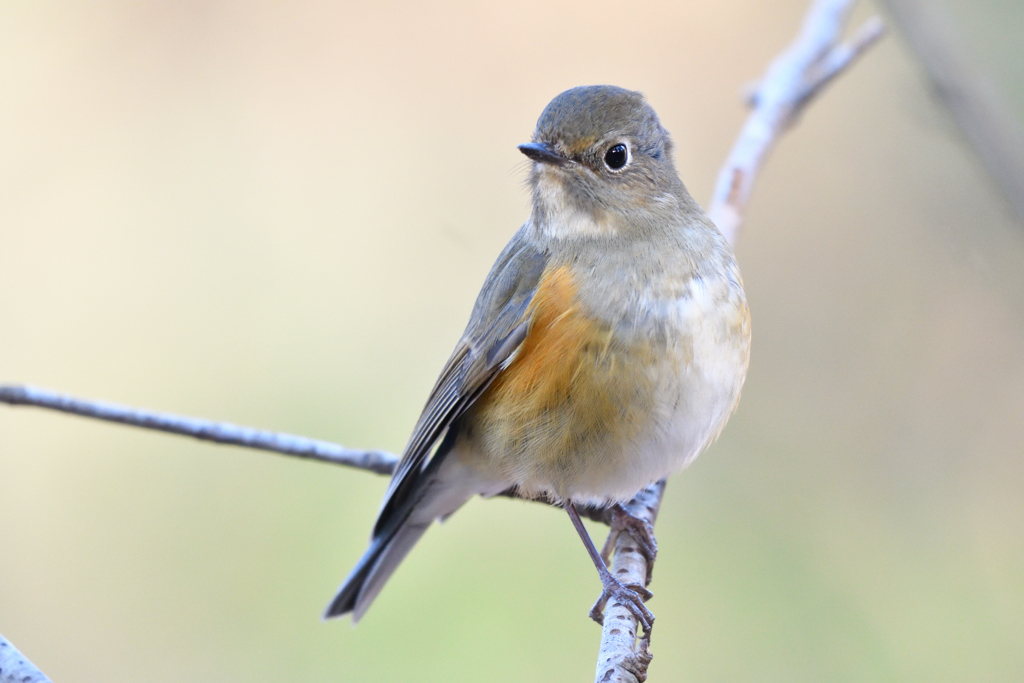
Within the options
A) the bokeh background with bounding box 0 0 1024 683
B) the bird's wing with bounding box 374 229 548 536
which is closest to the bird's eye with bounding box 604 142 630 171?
the bird's wing with bounding box 374 229 548 536

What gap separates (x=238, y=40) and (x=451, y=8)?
62.9 inches

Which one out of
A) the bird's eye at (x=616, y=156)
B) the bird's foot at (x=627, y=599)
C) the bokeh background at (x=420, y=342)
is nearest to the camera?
the bird's foot at (x=627, y=599)

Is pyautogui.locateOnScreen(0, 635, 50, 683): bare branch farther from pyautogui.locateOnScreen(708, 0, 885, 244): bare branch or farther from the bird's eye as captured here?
pyautogui.locateOnScreen(708, 0, 885, 244): bare branch

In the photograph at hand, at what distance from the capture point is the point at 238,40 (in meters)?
6.88

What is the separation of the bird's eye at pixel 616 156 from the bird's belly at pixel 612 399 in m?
0.53

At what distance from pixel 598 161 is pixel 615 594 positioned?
131cm

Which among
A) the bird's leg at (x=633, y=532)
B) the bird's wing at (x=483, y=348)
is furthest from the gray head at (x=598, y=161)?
the bird's leg at (x=633, y=532)

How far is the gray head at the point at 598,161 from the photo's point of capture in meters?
2.86

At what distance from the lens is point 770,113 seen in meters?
4.09

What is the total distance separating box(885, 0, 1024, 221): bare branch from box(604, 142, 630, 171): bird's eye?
1198 millimetres

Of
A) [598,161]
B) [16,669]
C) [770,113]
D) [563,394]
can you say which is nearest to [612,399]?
[563,394]

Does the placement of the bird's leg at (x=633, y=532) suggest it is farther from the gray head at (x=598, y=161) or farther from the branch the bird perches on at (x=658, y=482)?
the gray head at (x=598, y=161)

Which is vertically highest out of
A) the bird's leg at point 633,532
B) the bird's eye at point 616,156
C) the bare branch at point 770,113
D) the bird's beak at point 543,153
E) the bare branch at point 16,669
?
the bare branch at point 770,113

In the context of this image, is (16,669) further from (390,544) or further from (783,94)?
(783,94)
